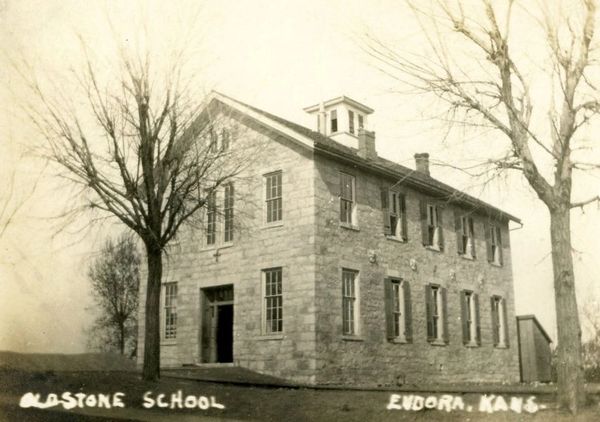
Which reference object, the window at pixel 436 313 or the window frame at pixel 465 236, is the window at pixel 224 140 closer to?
the window at pixel 436 313

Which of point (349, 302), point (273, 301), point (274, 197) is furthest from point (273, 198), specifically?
point (349, 302)

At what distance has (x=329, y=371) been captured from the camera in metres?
16.9

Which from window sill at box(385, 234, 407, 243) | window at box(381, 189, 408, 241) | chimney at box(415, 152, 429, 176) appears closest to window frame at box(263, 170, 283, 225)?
window at box(381, 189, 408, 241)

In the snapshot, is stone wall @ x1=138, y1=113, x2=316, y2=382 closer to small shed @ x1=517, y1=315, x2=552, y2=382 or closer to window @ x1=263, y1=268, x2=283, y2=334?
window @ x1=263, y1=268, x2=283, y2=334

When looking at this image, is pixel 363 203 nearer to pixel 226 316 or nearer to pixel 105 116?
pixel 226 316

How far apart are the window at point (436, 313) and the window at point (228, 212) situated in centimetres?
723

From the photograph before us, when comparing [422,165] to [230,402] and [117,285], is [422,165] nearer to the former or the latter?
[230,402]

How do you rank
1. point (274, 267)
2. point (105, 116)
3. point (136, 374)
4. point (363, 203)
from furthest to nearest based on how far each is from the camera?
point (363, 203) < point (274, 267) < point (136, 374) < point (105, 116)

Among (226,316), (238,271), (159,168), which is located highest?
(159,168)

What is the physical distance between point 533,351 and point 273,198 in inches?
549

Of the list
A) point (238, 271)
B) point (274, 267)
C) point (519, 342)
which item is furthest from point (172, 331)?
point (519, 342)

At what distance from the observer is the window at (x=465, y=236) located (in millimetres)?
24469

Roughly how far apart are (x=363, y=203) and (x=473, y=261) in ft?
25.8

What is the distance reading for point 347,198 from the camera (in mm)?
19016
